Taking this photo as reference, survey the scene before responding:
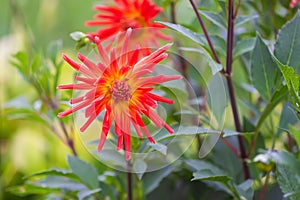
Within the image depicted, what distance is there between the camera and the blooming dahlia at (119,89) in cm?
31

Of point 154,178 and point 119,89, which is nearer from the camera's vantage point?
point 119,89

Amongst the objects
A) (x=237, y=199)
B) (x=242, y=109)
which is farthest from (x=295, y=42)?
(x=242, y=109)

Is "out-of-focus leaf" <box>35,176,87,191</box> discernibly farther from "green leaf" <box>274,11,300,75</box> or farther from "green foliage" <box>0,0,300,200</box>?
"green leaf" <box>274,11,300,75</box>

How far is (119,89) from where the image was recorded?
32 centimetres

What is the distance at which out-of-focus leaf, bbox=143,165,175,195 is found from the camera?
1.45 feet

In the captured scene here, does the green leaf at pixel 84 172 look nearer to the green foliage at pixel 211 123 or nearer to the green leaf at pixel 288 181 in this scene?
the green foliage at pixel 211 123

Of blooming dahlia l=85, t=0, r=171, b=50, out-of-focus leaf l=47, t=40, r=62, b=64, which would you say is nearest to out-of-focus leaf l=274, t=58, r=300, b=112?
blooming dahlia l=85, t=0, r=171, b=50

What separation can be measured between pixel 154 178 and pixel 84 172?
0.06 metres

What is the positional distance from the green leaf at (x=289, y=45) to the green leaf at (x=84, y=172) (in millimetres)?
180

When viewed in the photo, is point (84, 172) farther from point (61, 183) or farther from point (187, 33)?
point (187, 33)

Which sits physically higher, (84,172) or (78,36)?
(78,36)

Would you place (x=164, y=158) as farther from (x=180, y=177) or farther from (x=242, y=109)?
(x=242, y=109)

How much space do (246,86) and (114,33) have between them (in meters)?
0.15

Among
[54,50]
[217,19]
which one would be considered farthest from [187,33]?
[54,50]
